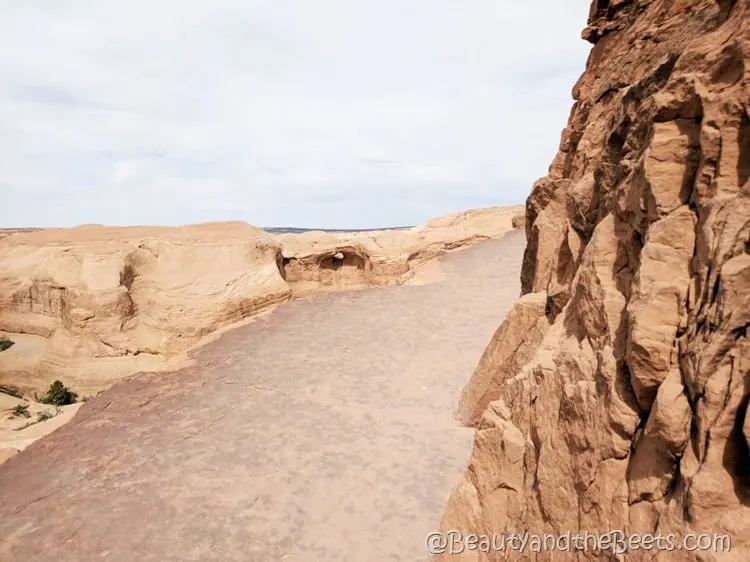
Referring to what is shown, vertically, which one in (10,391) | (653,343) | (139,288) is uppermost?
(653,343)

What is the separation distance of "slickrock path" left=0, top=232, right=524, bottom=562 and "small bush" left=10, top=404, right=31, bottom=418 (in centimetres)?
654

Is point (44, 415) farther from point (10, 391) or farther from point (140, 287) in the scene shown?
point (10, 391)

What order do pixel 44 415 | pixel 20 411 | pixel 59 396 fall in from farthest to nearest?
pixel 59 396
pixel 20 411
pixel 44 415

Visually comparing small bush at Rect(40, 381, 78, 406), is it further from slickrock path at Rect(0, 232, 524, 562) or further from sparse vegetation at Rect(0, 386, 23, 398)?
slickrock path at Rect(0, 232, 524, 562)

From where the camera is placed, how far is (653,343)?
230cm

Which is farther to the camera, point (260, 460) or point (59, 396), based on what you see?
point (59, 396)

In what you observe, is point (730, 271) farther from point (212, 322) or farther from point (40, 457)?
point (212, 322)

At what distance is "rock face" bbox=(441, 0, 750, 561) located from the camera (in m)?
1.95

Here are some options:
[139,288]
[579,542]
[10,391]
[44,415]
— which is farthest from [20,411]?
[579,542]

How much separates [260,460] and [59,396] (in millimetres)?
10909

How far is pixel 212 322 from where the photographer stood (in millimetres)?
13164

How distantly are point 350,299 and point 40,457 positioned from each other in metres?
8.16

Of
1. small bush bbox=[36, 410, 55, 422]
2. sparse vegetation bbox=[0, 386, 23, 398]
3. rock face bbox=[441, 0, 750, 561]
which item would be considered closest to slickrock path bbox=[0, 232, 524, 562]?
rock face bbox=[441, 0, 750, 561]

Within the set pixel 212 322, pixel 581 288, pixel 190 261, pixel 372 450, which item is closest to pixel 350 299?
pixel 212 322
